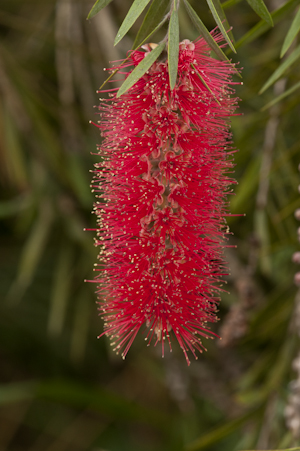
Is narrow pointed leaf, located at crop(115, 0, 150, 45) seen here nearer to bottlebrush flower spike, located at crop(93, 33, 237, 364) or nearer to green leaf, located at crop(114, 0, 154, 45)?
green leaf, located at crop(114, 0, 154, 45)

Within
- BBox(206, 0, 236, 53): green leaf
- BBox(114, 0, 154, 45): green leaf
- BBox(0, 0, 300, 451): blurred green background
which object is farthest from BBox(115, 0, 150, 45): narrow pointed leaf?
BBox(0, 0, 300, 451): blurred green background

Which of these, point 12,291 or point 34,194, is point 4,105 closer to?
point 34,194

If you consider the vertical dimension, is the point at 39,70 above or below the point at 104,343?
above

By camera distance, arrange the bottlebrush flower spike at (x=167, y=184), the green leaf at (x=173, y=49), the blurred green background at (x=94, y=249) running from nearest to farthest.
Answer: the green leaf at (x=173, y=49) < the bottlebrush flower spike at (x=167, y=184) < the blurred green background at (x=94, y=249)

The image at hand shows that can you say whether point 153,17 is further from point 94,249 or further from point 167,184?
point 94,249

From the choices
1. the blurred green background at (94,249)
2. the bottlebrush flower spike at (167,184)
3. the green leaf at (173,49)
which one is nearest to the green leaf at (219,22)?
the green leaf at (173,49)

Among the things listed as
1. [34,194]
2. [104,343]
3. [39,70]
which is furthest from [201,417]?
[39,70]

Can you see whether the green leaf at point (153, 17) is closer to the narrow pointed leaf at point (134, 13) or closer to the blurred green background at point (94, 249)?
the narrow pointed leaf at point (134, 13)
